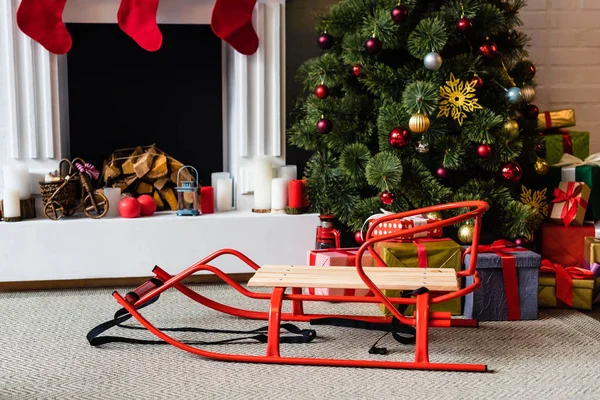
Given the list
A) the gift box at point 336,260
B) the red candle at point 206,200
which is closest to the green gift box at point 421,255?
the gift box at point 336,260

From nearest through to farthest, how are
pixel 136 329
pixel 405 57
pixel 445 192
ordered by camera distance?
1. pixel 136 329
2. pixel 445 192
3. pixel 405 57

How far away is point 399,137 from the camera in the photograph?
2.73 m

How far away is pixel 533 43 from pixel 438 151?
107 cm

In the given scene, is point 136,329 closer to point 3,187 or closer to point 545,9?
point 3,187

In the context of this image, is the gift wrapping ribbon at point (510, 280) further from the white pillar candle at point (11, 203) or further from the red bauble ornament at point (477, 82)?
the white pillar candle at point (11, 203)

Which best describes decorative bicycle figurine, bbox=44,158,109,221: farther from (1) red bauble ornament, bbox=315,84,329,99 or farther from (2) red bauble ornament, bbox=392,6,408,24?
(2) red bauble ornament, bbox=392,6,408,24

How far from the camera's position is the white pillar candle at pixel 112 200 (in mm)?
3057

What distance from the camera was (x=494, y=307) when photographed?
2.55 metres

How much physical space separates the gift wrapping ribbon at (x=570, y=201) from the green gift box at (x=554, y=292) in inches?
12.3

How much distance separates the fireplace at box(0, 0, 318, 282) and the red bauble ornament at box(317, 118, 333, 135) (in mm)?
320

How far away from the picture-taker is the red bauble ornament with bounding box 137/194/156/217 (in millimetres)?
3064

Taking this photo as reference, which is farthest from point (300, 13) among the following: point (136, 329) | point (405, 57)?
point (136, 329)

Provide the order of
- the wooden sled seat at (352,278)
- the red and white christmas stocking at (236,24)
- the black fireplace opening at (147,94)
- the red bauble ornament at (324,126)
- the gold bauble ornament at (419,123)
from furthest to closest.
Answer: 1. the black fireplace opening at (147,94)
2. the red and white christmas stocking at (236,24)
3. the red bauble ornament at (324,126)
4. the gold bauble ornament at (419,123)
5. the wooden sled seat at (352,278)

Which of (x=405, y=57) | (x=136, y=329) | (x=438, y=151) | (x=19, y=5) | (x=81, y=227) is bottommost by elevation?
(x=136, y=329)
